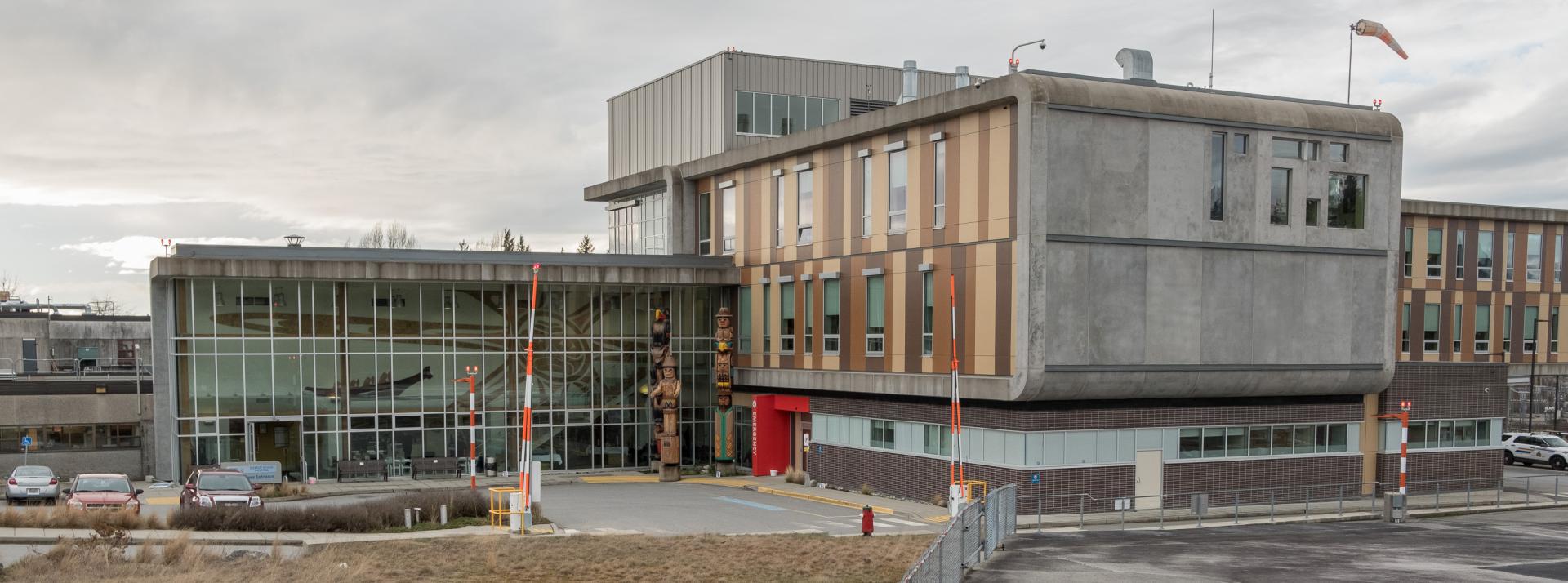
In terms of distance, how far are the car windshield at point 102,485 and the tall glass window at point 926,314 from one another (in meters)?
21.5

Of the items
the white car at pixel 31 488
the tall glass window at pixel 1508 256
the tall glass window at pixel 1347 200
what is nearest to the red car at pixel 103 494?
the white car at pixel 31 488

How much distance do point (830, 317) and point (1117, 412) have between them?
10.8 m

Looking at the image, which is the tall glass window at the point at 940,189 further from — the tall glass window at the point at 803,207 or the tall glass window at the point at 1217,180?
the tall glass window at the point at 1217,180

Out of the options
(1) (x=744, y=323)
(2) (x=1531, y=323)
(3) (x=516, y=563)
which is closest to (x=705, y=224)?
(1) (x=744, y=323)

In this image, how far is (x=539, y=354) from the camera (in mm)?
50531

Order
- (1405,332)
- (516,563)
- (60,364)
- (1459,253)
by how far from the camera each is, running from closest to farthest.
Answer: (516,563), (1405,332), (1459,253), (60,364)

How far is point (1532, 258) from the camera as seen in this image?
5925 centimetres

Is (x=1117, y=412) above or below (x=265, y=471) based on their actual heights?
above

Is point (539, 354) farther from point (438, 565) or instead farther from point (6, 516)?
point (438, 565)

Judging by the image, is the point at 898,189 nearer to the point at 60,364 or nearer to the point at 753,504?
the point at 753,504

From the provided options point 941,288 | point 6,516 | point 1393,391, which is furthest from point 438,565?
point 1393,391

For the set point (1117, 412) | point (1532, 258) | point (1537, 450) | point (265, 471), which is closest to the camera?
point (1117, 412)

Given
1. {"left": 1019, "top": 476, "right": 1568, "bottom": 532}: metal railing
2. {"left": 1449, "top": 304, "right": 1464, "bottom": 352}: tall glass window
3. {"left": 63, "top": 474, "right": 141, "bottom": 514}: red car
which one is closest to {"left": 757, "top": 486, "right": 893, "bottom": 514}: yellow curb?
{"left": 1019, "top": 476, "right": 1568, "bottom": 532}: metal railing

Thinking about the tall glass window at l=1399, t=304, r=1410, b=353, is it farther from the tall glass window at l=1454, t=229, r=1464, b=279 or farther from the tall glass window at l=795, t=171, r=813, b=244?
the tall glass window at l=795, t=171, r=813, b=244
